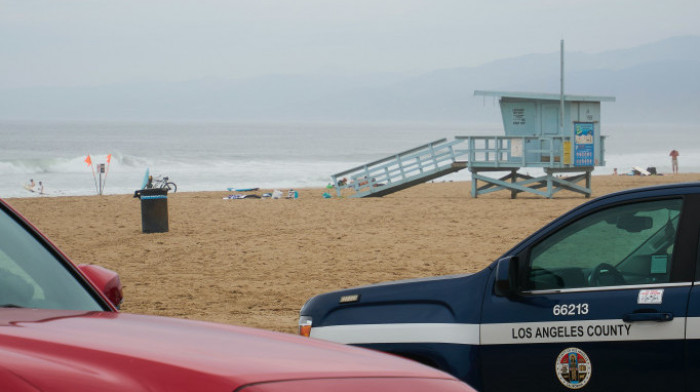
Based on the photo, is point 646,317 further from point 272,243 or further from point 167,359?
point 272,243

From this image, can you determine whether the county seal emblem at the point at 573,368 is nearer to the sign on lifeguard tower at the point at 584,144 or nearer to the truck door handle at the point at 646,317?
the truck door handle at the point at 646,317

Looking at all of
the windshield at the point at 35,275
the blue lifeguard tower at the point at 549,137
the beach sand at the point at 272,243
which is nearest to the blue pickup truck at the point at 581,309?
the windshield at the point at 35,275

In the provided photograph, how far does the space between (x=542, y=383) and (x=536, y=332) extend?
0.23 m

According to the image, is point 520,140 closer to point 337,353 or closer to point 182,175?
point 337,353

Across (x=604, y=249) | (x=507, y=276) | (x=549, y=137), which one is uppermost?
(x=549, y=137)

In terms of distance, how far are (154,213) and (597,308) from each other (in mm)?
16676

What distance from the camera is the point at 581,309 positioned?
4.56 meters

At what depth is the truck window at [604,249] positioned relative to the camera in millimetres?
4641

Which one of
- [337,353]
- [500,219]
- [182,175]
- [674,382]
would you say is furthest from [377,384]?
[182,175]

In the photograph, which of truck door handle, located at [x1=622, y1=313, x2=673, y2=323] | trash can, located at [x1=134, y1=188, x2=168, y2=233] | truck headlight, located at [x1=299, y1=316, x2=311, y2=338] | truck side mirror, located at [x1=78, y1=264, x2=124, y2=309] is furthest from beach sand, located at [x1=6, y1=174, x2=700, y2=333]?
truck side mirror, located at [x1=78, y1=264, x2=124, y2=309]

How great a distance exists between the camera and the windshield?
2809mm

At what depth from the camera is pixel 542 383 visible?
4.59 metres

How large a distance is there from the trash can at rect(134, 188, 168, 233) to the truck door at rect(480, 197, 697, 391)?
53.3 feet

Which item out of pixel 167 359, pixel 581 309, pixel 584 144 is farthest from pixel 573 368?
pixel 584 144
